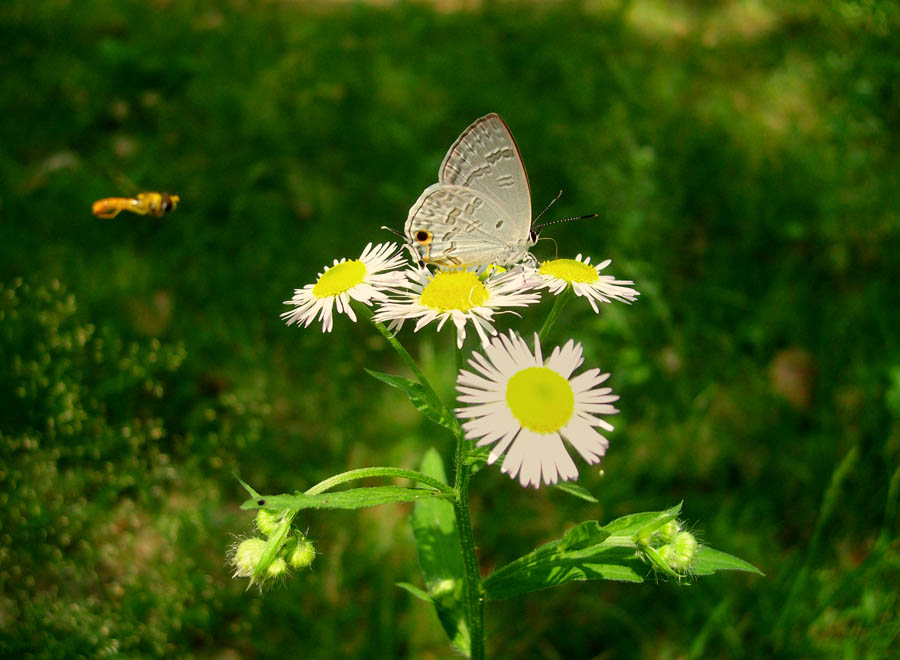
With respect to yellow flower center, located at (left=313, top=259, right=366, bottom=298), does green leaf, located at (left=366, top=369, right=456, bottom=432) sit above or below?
below

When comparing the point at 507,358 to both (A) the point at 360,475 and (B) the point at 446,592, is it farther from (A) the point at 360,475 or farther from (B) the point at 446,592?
(B) the point at 446,592

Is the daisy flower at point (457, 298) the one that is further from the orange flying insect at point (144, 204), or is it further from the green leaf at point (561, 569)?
the orange flying insect at point (144, 204)

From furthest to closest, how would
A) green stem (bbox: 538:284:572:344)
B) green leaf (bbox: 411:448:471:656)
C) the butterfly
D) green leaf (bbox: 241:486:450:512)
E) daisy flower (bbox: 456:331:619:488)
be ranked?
1. the butterfly
2. green leaf (bbox: 411:448:471:656)
3. green stem (bbox: 538:284:572:344)
4. daisy flower (bbox: 456:331:619:488)
5. green leaf (bbox: 241:486:450:512)

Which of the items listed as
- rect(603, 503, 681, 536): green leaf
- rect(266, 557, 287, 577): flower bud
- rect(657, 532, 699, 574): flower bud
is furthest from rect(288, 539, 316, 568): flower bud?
rect(657, 532, 699, 574): flower bud

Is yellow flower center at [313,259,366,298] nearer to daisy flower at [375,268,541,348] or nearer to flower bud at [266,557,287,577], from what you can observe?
daisy flower at [375,268,541,348]

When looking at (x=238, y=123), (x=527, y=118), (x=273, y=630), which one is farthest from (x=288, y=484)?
(x=527, y=118)

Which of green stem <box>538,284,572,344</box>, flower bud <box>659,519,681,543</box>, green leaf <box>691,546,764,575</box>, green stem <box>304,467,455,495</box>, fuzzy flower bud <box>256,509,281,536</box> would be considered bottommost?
green leaf <box>691,546,764,575</box>

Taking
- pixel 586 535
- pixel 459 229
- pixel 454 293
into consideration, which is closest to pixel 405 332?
pixel 459 229

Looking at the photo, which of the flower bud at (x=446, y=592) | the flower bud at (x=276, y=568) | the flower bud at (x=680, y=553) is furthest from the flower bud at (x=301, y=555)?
the flower bud at (x=680, y=553)

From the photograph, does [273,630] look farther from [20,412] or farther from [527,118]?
[527,118]
